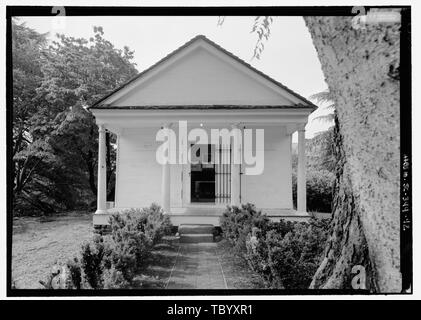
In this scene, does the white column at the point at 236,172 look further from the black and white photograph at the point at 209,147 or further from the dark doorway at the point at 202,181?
the dark doorway at the point at 202,181

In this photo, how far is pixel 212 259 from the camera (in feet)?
12.4

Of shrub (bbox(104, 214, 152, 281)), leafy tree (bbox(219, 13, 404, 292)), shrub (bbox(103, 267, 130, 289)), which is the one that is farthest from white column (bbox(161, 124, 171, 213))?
leafy tree (bbox(219, 13, 404, 292))

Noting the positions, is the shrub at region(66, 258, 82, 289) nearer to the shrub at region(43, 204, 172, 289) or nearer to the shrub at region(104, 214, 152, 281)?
the shrub at region(43, 204, 172, 289)

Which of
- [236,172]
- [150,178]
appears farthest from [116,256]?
[236,172]

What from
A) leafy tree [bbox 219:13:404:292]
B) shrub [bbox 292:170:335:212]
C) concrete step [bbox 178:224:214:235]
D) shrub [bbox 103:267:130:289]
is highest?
leafy tree [bbox 219:13:404:292]

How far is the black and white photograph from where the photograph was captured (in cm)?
158

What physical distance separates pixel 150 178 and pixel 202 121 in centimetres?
191

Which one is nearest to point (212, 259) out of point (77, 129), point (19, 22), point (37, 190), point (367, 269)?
point (367, 269)

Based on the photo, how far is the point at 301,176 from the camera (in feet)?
19.4

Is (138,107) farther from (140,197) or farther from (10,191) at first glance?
(10,191)

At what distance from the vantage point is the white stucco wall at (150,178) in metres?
6.08

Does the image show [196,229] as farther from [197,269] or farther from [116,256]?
[116,256]

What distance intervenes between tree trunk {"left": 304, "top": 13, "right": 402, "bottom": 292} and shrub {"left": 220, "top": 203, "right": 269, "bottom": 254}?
206 cm
